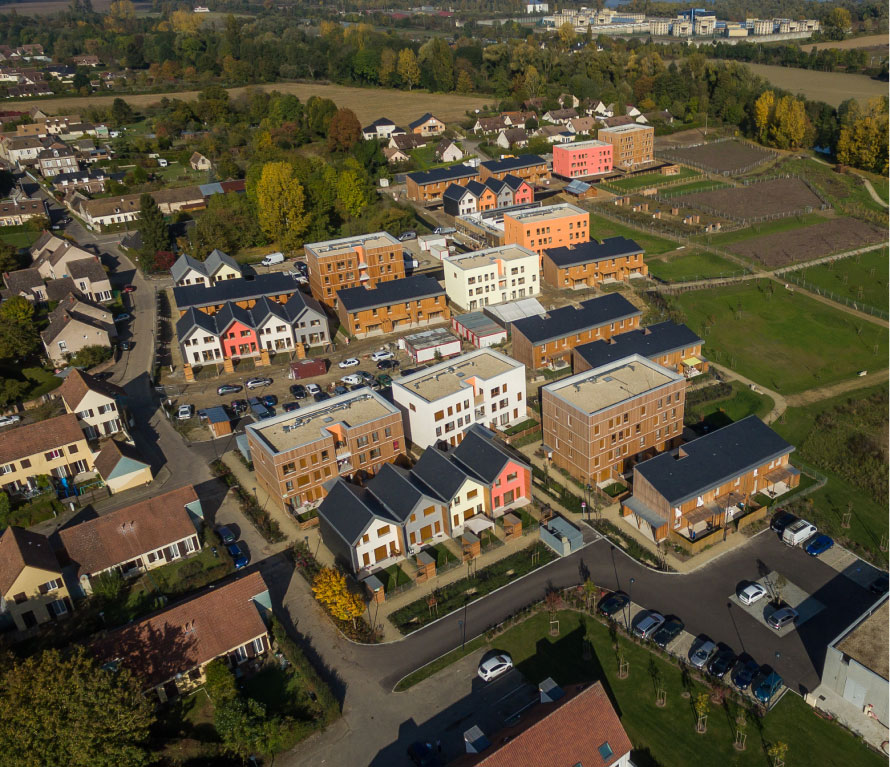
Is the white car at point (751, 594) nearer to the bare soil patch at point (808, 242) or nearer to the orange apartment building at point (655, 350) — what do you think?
the orange apartment building at point (655, 350)

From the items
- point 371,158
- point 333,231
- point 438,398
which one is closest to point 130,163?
point 371,158

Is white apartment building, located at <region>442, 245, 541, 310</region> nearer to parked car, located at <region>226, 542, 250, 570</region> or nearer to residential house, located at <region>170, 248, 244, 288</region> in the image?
residential house, located at <region>170, 248, 244, 288</region>

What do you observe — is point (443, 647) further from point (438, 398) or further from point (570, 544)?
point (438, 398)

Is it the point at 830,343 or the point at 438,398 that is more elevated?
the point at 438,398

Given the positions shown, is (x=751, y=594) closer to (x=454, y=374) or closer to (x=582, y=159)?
(x=454, y=374)

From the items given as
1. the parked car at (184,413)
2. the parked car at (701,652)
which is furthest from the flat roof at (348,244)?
the parked car at (701,652)

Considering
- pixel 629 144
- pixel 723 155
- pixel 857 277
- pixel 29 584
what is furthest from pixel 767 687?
pixel 723 155
